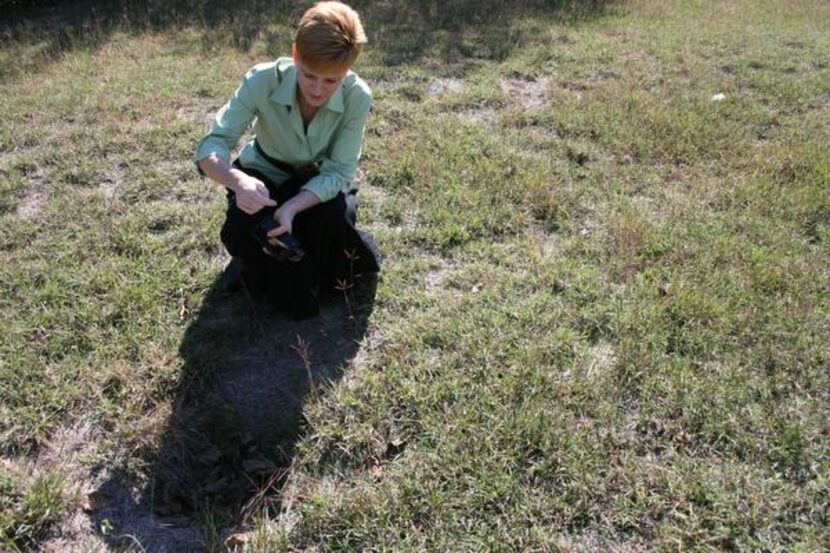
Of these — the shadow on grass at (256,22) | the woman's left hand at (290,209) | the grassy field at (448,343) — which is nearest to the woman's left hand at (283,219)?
the woman's left hand at (290,209)

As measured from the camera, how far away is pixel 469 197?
4617 millimetres

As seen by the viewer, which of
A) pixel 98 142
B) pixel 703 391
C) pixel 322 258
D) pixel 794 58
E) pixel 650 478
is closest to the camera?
pixel 650 478

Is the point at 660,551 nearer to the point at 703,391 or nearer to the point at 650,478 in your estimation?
the point at 650,478

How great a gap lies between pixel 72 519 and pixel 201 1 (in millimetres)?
8624

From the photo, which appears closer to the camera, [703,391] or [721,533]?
[721,533]

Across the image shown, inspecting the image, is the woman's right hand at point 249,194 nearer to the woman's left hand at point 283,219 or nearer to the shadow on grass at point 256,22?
the woman's left hand at point 283,219

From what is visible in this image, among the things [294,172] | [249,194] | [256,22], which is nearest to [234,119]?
[294,172]

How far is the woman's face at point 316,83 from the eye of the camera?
2908 millimetres

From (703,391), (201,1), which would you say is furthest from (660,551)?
(201,1)

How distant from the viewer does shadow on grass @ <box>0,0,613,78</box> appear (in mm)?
7734

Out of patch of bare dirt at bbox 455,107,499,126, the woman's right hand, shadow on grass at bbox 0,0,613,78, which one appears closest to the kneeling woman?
the woman's right hand

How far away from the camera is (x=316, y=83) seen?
2.96 meters

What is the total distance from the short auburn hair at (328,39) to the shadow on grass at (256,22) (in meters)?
4.56

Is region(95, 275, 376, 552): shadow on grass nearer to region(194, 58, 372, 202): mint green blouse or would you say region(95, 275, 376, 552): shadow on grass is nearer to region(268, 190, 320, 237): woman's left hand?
region(268, 190, 320, 237): woman's left hand
